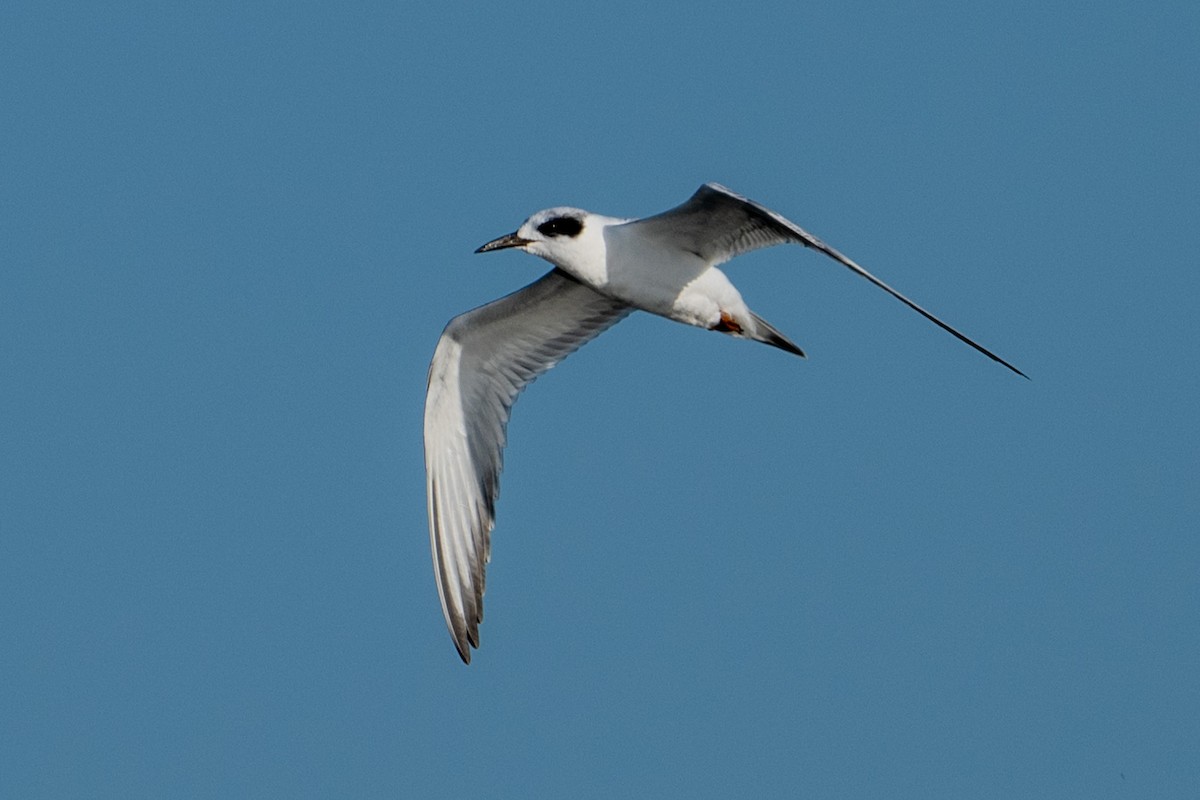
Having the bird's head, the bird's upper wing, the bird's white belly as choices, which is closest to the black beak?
the bird's head

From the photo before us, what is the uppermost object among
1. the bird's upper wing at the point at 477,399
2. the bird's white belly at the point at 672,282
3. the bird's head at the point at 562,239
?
the bird's head at the point at 562,239

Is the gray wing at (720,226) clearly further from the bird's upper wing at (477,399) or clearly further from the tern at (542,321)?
the bird's upper wing at (477,399)

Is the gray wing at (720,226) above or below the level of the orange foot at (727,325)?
above

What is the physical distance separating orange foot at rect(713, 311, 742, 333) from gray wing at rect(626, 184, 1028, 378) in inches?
18.4

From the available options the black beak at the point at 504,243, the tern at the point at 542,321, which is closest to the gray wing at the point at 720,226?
the tern at the point at 542,321

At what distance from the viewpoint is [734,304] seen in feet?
43.4

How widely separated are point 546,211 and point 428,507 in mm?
3024

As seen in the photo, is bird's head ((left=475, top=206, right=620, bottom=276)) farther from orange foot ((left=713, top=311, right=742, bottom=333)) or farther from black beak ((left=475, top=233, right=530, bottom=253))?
orange foot ((left=713, top=311, right=742, bottom=333))

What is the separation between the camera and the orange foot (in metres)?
13.3

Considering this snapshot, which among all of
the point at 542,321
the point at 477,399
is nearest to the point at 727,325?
the point at 542,321

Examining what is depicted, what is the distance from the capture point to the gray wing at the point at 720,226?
11.8 metres

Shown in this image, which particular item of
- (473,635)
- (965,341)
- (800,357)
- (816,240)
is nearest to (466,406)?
(473,635)

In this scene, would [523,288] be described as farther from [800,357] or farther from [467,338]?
[800,357]

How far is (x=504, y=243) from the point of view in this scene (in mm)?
12852
